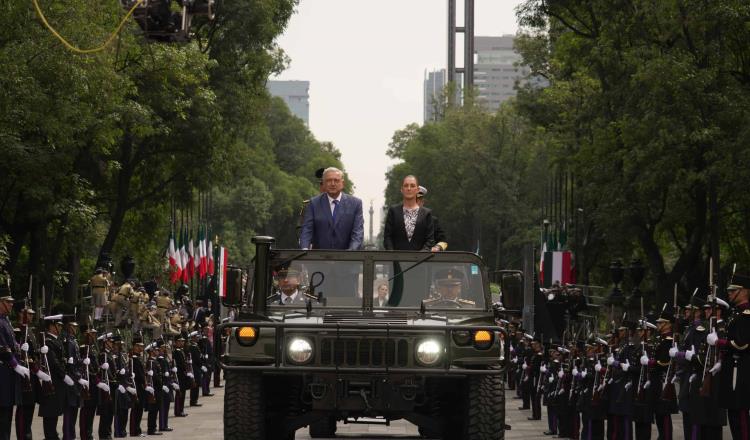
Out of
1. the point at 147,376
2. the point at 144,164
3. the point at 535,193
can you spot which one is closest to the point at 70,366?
the point at 147,376

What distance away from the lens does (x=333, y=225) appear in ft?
52.0

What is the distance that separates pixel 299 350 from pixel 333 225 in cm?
258

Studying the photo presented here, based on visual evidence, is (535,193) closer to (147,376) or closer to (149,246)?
(149,246)

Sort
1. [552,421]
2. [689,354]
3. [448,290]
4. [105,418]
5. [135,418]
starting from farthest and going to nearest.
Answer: [552,421] → [135,418] → [105,418] → [689,354] → [448,290]

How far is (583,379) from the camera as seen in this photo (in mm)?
24578

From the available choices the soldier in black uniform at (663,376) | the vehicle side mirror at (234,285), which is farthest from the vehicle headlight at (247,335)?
the soldier in black uniform at (663,376)

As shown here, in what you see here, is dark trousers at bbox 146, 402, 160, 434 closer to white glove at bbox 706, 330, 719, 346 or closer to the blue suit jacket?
white glove at bbox 706, 330, 719, 346

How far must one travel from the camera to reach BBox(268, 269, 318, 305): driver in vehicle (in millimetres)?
14828

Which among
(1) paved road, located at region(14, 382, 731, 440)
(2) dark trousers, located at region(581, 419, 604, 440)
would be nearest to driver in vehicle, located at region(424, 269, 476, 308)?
(1) paved road, located at region(14, 382, 731, 440)

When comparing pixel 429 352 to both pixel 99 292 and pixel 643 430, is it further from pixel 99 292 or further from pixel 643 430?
pixel 99 292

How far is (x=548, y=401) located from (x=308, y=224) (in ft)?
43.5

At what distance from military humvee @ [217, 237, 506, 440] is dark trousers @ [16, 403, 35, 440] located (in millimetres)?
8039

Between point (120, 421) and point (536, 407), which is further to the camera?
point (536, 407)

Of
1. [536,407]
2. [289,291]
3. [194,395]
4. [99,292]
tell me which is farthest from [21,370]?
[99,292]
